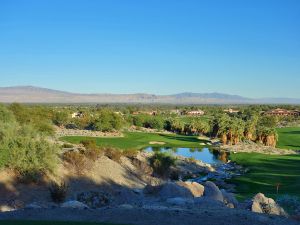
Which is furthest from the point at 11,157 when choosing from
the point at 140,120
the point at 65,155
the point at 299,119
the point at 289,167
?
the point at 299,119

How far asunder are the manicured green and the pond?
7.44 ft

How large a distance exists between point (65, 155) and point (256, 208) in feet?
67.7

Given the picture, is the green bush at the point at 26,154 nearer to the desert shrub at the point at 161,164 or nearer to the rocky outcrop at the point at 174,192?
the rocky outcrop at the point at 174,192

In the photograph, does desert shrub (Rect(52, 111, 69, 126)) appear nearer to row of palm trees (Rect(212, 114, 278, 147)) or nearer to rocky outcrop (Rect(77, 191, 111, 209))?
row of palm trees (Rect(212, 114, 278, 147))

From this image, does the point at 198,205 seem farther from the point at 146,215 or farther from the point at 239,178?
the point at 239,178

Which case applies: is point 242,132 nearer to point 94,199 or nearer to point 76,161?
point 76,161

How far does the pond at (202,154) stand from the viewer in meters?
68.6

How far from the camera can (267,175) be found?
48.8 meters

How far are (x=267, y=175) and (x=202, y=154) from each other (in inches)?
1100

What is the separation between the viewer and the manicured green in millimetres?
39594

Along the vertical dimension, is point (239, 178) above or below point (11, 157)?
below

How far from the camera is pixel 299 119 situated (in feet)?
589

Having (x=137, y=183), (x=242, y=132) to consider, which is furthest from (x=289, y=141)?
(x=137, y=183)

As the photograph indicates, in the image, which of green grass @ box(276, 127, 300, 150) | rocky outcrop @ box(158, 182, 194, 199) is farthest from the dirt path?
green grass @ box(276, 127, 300, 150)
